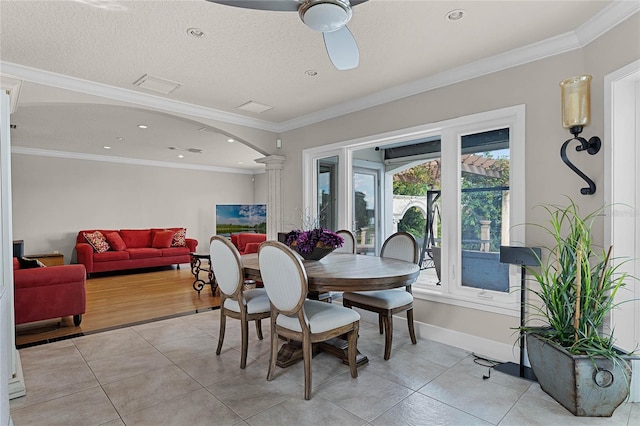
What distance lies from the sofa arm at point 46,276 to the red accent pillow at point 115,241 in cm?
378

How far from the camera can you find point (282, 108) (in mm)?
4297

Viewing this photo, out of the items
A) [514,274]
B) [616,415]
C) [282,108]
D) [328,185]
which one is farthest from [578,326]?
[282,108]

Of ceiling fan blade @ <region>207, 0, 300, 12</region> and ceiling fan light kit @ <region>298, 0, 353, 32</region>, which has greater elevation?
ceiling fan blade @ <region>207, 0, 300, 12</region>

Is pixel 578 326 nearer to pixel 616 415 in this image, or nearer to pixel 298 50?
pixel 616 415

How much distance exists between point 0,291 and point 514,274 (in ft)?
11.4

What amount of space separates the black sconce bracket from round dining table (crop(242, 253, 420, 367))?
4.24 feet

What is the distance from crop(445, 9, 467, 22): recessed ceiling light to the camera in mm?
2237

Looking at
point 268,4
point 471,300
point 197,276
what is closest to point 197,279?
point 197,276

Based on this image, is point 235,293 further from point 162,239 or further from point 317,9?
point 162,239

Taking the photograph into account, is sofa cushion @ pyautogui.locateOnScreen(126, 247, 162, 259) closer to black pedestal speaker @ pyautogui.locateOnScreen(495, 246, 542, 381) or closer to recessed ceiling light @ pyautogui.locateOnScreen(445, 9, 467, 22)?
black pedestal speaker @ pyautogui.locateOnScreen(495, 246, 542, 381)

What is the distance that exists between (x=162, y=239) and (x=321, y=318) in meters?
6.58

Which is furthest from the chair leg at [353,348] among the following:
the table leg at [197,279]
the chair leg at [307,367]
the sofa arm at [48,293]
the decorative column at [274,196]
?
the table leg at [197,279]

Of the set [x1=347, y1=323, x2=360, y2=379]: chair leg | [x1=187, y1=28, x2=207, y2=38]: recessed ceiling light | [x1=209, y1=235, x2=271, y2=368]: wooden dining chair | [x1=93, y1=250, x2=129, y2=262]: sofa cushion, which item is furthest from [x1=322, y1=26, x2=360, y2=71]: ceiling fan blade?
[x1=93, y1=250, x2=129, y2=262]: sofa cushion

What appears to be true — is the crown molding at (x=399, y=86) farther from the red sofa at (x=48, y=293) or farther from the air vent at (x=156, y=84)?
the red sofa at (x=48, y=293)
